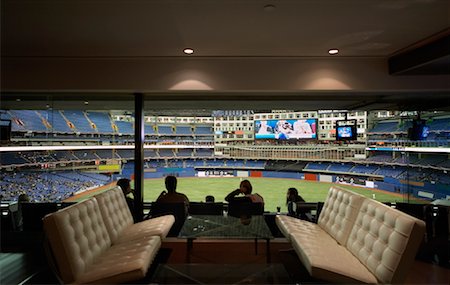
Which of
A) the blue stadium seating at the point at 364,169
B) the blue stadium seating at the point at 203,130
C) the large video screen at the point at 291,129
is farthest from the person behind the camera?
the blue stadium seating at the point at 364,169

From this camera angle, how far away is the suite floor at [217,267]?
7.98 feet

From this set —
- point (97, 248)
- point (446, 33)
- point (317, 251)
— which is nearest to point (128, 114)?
point (97, 248)

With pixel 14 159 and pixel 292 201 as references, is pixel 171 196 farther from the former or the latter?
pixel 14 159

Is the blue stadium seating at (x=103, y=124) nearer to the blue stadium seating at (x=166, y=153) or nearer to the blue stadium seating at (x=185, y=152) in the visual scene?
the blue stadium seating at (x=166, y=153)

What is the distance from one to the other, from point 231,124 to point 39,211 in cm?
398

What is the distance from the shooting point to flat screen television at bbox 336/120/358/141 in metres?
4.49

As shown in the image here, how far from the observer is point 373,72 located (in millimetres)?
3293

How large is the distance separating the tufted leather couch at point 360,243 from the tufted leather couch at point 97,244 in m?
1.36

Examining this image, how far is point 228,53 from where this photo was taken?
3.12 m

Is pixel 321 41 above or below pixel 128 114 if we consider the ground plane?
above

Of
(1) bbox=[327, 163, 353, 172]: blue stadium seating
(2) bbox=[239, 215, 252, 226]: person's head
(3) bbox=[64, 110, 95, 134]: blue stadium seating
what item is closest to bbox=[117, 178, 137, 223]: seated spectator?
(2) bbox=[239, 215, 252, 226]: person's head

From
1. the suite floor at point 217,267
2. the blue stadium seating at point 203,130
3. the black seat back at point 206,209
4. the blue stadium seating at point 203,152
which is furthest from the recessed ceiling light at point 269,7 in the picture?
the blue stadium seating at point 203,152

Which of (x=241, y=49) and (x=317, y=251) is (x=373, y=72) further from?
(x=317, y=251)

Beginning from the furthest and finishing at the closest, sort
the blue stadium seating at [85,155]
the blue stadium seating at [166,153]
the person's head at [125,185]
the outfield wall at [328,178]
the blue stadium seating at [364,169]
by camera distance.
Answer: the blue stadium seating at [364,169] < the blue stadium seating at [166,153] < the outfield wall at [328,178] < the blue stadium seating at [85,155] < the person's head at [125,185]
